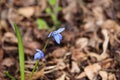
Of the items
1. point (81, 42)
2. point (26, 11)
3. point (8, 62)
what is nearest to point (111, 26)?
point (81, 42)

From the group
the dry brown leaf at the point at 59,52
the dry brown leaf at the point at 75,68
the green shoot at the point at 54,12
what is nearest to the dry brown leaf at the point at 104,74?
the dry brown leaf at the point at 75,68

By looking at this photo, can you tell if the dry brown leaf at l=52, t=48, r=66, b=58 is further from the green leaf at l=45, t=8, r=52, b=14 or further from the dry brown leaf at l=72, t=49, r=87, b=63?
the green leaf at l=45, t=8, r=52, b=14

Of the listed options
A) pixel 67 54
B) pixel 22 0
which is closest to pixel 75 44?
pixel 67 54

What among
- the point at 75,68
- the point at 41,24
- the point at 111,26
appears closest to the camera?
the point at 75,68

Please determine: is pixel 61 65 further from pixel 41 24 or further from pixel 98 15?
pixel 98 15

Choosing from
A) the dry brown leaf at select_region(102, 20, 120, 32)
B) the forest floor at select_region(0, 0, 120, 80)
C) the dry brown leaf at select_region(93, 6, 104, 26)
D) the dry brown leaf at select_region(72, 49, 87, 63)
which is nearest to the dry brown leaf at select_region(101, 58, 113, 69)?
the forest floor at select_region(0, 0, 120, 80)

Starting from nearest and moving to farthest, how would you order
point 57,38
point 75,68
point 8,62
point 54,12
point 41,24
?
point 57,38, point 75,68, point 8,62, point 41,24, point 54,12

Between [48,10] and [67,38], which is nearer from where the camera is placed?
[67,38]
